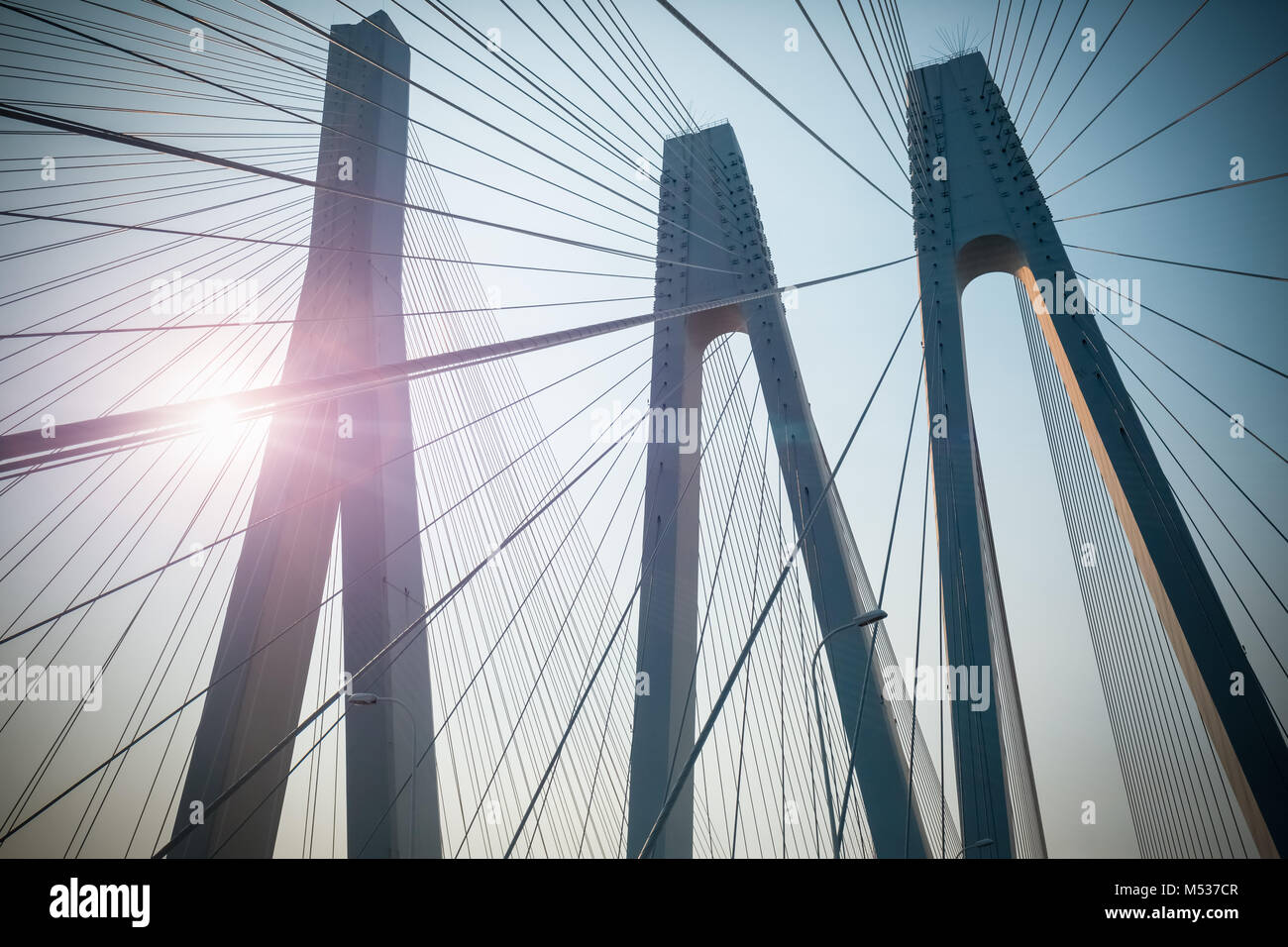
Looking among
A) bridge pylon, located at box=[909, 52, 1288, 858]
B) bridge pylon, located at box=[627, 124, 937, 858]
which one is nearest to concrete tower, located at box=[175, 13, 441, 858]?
bridge pylon, located at box=[627, 124, 937, 858]

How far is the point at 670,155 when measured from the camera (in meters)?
9.81

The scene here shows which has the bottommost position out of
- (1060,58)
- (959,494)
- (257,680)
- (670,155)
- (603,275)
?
(257,680)

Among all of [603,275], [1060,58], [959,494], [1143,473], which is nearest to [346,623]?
[603,275]

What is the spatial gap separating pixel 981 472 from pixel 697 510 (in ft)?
9.45

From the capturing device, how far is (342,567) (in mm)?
7246

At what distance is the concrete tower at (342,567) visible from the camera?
650cm

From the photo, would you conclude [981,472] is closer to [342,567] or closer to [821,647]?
[821,647]

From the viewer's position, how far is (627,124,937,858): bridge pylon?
7172mm

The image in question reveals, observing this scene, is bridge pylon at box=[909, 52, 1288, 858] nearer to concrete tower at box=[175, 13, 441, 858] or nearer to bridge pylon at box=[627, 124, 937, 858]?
bridge pylon at box=[627, 124, 937, 858]

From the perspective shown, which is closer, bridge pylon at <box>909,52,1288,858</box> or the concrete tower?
bridge pylon at <box>909,52,1288,858</box>

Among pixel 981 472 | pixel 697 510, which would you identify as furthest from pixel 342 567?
pixel 981 472

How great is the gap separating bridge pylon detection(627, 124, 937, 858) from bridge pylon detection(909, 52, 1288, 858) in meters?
0.87
